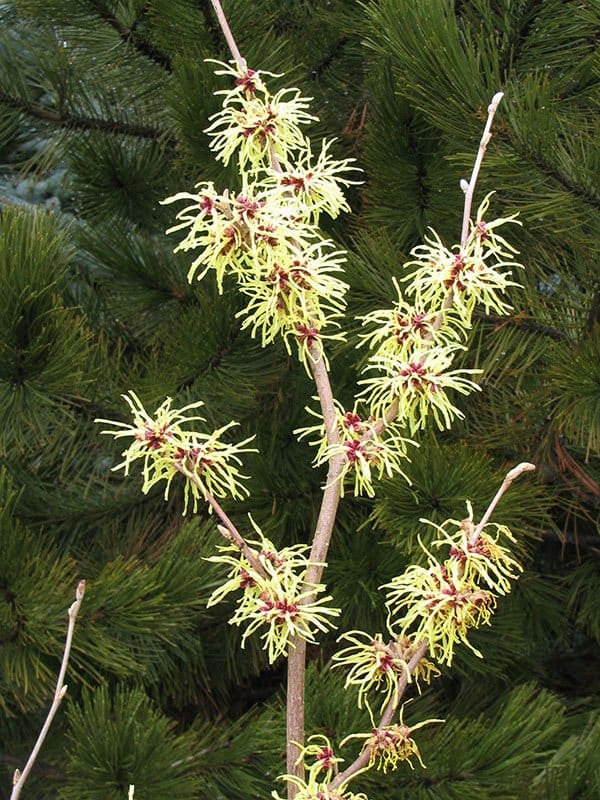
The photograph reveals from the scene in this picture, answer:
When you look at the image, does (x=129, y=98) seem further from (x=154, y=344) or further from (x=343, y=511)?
(x=343, y=511)

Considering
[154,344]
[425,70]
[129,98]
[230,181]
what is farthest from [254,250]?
[129,98]

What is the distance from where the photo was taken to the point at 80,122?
1.57 meters

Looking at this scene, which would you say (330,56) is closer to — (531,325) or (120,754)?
(531,325)

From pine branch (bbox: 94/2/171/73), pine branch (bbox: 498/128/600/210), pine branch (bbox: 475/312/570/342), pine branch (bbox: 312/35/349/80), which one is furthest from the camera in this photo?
pine branch (bbox: 312/35/349/80)

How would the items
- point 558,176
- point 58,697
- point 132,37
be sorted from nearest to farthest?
point 58,697, point 558,176, point 132,37

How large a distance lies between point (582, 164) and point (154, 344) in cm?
61

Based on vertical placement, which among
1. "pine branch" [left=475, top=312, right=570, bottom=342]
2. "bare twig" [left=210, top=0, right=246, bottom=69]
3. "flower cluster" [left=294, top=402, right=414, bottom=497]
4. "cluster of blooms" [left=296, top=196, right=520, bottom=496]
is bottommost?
"pine branch" [left=475, top=312, right=570, bottom=342]

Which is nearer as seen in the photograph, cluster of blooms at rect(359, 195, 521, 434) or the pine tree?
cluster of blooms at rect(359, 195, 521, 434)

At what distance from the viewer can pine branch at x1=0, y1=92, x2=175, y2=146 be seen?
1543mm

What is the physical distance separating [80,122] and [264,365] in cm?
57

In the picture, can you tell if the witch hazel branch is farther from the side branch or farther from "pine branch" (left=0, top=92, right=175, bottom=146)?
"pine branch" (left=0, top=92, right=175, bottom=146)

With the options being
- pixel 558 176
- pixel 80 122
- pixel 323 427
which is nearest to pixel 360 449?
pixel 323 427

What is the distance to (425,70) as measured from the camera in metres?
0.99

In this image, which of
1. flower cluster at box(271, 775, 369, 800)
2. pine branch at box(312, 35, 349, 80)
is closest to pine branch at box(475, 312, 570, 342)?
pine branch at box(312, 35, 349, 80)
